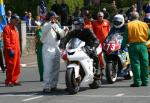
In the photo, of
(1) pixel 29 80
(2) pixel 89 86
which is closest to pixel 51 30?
(2) pixel 89 86

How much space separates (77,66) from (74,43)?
0.62 metres

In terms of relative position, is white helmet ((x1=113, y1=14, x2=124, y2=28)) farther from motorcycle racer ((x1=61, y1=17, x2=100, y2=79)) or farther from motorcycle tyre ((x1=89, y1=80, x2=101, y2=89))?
motorcycle tyre ((x1=89, y1=80, x2=101, y2=89))

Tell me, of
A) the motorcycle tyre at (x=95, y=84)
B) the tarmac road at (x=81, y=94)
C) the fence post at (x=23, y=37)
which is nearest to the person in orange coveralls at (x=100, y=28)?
the tarmac road at (x=81, y=94)

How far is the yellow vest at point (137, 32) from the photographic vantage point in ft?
52.1

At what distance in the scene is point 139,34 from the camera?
1588 centimetres

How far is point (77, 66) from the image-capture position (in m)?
14.7

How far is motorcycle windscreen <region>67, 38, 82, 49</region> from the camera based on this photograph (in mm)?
14961

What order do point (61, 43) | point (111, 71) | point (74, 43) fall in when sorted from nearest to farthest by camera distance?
point (74, 43)
point (61, 43)
point (111, 71)

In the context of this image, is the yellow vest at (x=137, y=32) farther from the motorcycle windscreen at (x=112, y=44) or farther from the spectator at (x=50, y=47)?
the spectator at (x=50, y=47)

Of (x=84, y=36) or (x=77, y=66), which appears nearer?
(x=77, y=66)

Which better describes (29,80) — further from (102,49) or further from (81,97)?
(81,97)

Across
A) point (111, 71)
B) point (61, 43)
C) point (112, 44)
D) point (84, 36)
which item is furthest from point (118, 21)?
point (61, 43)

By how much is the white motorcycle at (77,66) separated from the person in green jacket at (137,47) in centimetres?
128

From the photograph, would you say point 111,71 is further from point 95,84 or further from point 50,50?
point 50,50
